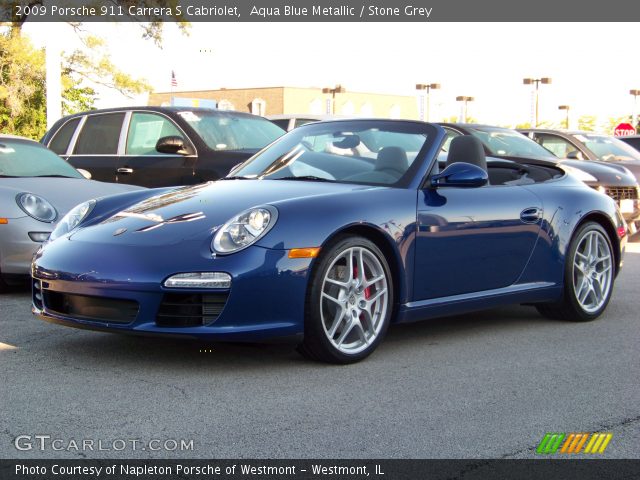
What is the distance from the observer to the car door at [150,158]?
973cm

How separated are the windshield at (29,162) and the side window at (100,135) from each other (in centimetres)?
156

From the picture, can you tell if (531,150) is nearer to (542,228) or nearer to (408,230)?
(542,228)

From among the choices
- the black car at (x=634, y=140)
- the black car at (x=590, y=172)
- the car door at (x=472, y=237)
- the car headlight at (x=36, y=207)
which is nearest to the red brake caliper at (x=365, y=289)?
the car door at (x=472, y=237)

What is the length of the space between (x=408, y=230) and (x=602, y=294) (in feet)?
6.95

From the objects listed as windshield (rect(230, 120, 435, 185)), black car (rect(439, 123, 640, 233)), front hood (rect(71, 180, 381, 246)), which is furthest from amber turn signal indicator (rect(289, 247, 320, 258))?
black car (rect(439, 123, 640, 233))

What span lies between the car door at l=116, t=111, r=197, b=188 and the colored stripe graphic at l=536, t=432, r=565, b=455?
6.38 meters

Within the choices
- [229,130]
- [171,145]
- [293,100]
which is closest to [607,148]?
[229,130]

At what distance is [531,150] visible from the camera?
12.5 metres

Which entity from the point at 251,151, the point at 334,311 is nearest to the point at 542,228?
the point at 334,311

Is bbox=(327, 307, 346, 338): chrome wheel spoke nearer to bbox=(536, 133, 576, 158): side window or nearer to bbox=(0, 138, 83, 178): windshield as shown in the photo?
bbox=(0, 138, 83, 178): windshield

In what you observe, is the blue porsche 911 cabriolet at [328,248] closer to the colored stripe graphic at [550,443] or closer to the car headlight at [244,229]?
the car headlight at [244,229]

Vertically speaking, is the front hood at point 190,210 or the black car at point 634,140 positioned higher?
the black car at point 634,140

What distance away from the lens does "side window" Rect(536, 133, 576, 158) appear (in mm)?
14719
